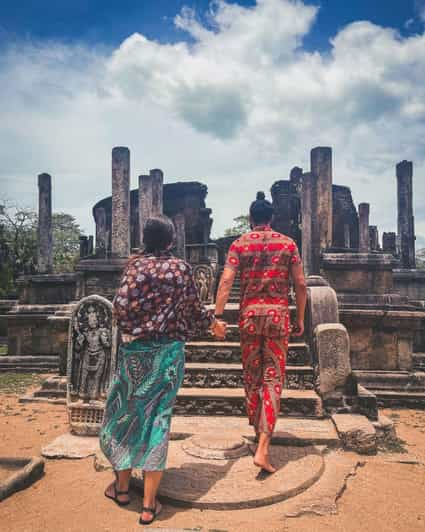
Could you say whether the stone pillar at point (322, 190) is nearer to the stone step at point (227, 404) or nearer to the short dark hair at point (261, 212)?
the stone step at point (227, 404)

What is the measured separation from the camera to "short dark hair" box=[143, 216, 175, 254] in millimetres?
2414

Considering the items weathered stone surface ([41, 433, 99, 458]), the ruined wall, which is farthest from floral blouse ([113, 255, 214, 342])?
the ruined wall

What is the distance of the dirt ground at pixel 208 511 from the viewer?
7.05 ft

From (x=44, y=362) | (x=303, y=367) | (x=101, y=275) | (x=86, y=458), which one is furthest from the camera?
(x=44, y=362)

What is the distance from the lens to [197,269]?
34.2 feet

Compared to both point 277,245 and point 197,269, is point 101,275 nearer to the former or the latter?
point 197,269

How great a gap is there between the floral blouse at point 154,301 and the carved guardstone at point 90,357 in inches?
63.6

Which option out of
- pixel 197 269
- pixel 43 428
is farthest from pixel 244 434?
pixel 197 269

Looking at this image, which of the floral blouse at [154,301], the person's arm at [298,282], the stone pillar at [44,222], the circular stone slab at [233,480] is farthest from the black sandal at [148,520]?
the stone pillar at [44,222]

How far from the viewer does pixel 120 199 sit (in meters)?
14.2

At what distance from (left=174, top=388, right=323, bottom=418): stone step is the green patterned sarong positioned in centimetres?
157

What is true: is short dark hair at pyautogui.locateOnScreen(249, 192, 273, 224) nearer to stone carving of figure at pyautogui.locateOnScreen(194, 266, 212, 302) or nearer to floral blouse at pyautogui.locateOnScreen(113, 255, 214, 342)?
floral blouse at pyautogui.locateOnScreen(113, 255, 214, 342)

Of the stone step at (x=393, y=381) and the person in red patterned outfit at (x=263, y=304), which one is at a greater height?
the person in red patterned outfit at (x=263, y=304)

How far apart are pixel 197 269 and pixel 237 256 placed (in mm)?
7469
